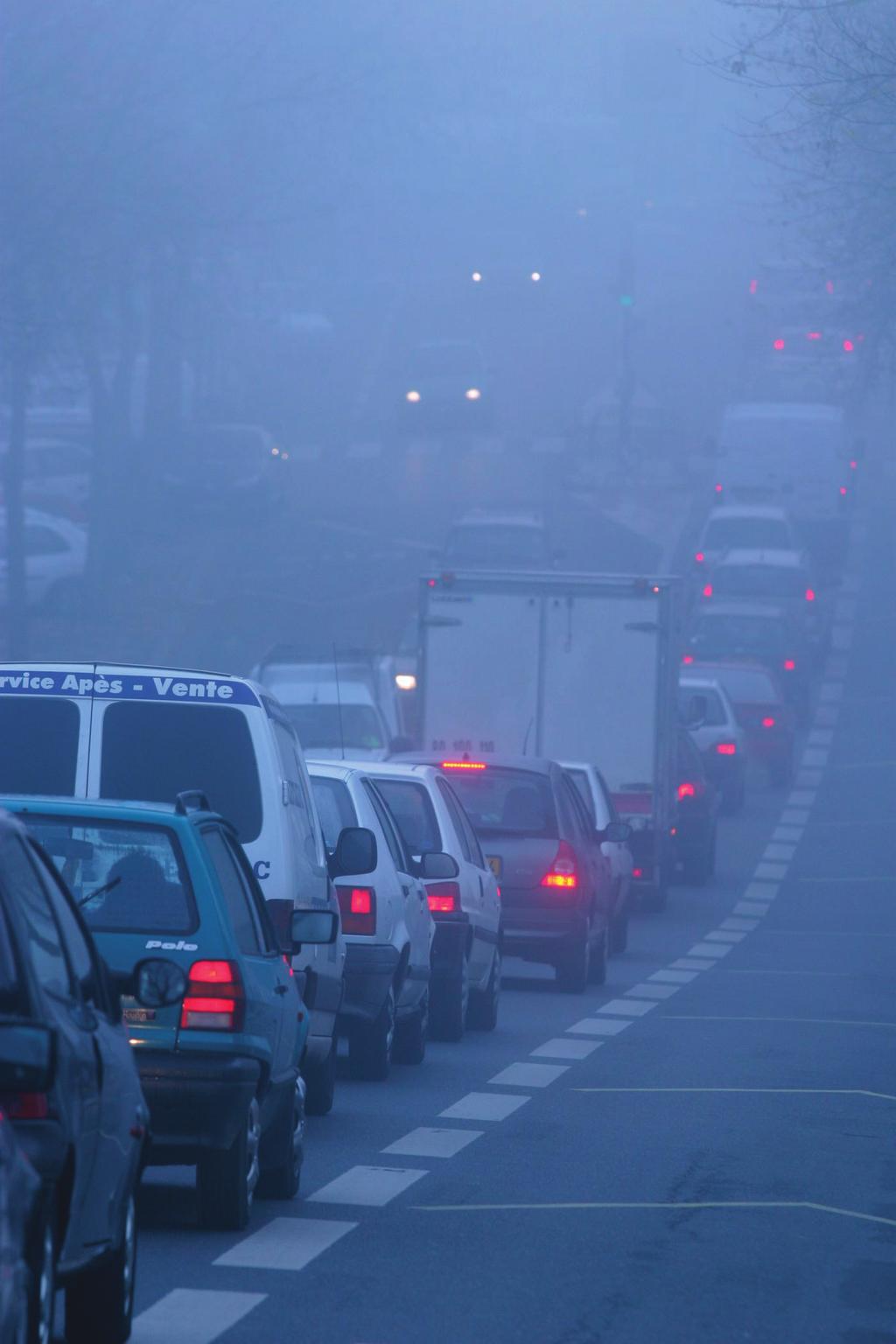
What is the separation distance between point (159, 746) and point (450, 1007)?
549 centimetres

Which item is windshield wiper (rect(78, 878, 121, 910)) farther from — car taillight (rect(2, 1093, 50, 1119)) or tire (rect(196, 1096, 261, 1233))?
car taillight (rect(2, 1093, 50, 1119))

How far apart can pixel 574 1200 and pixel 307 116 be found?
44135mm

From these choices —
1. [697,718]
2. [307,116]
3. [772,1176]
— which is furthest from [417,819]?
[307,116]

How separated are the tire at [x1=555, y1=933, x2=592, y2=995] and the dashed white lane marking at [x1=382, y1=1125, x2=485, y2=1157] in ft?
23.7

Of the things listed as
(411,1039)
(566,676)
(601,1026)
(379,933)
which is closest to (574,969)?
(601,1026)

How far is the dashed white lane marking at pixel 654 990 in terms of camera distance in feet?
58.6

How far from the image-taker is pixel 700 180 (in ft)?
363

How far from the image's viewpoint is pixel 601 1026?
15586 mm

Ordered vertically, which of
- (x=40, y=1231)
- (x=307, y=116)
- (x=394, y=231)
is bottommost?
(x=40, y=1231)

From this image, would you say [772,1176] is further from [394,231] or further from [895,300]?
A: [394,231]

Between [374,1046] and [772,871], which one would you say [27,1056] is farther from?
[772,871]

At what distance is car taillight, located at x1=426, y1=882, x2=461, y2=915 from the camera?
A: 1453 centimetres

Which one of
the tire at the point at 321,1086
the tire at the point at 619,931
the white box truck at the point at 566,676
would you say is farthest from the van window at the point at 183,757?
the white box truck at the point at 566,676

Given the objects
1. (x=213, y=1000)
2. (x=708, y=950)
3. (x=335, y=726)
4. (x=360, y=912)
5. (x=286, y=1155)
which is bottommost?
(x=708, y=950)
